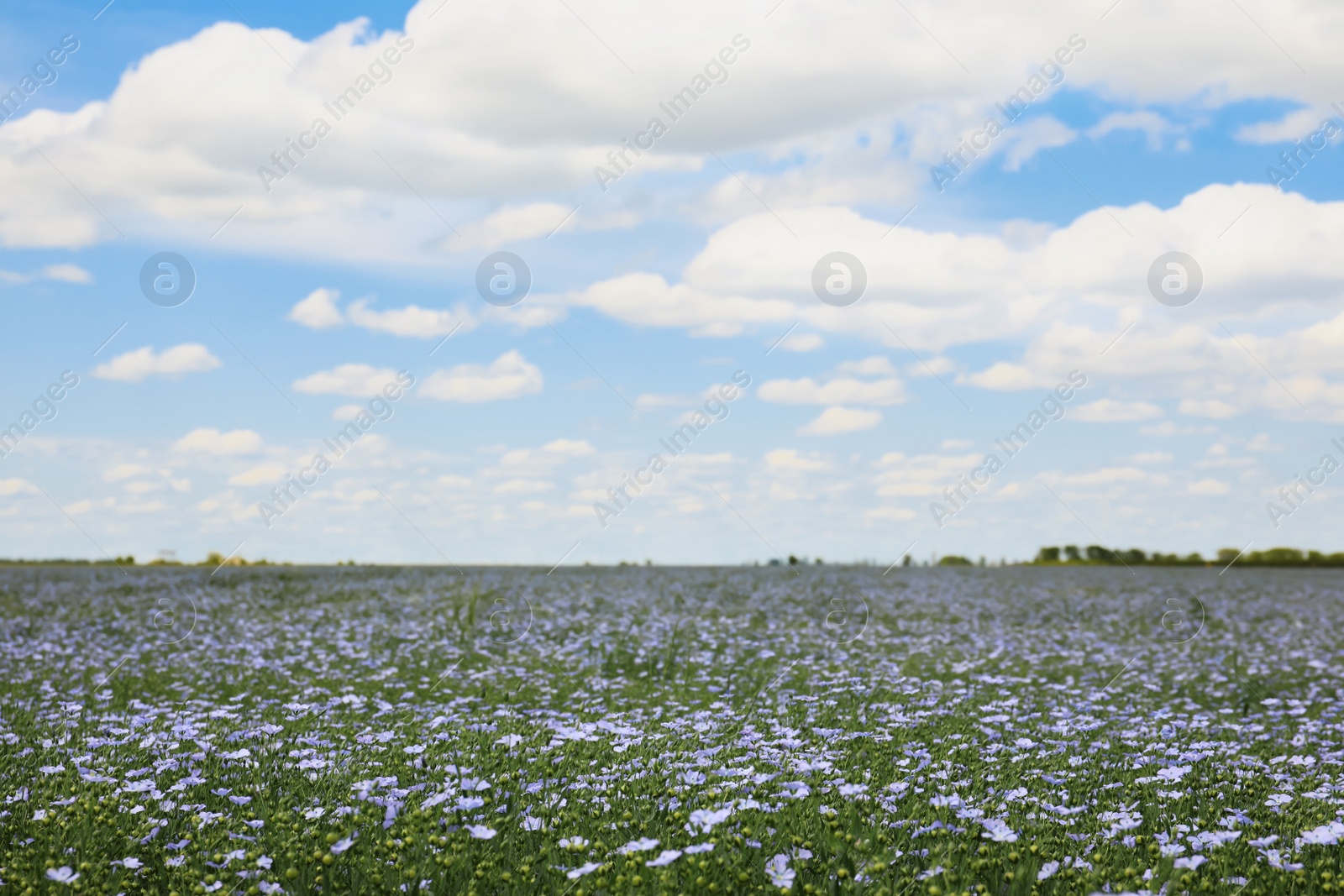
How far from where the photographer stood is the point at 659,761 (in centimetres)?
676

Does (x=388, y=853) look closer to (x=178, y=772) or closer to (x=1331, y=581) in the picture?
(x=178, y=772)

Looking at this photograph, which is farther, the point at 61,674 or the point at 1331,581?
the point at 1331,581

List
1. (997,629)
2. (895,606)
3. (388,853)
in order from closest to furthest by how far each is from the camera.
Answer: (388,853), (997,629), (895,606)

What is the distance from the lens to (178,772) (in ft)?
23.0

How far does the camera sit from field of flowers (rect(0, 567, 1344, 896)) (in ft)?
16.9

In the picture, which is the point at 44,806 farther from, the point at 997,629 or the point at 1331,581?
the point at 1331,581

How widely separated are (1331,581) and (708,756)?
36511 millimetres

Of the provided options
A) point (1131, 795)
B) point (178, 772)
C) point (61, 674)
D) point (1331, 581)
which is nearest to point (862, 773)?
point (1131, 795)

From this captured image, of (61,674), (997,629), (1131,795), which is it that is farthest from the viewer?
(997,629)

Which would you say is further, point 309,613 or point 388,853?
point 309,613

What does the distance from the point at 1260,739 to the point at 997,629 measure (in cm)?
846

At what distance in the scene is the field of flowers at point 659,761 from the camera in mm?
5164

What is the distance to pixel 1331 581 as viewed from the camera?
35625 mm

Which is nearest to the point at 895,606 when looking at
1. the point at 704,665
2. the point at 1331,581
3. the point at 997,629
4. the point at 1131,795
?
the point at 997,629
